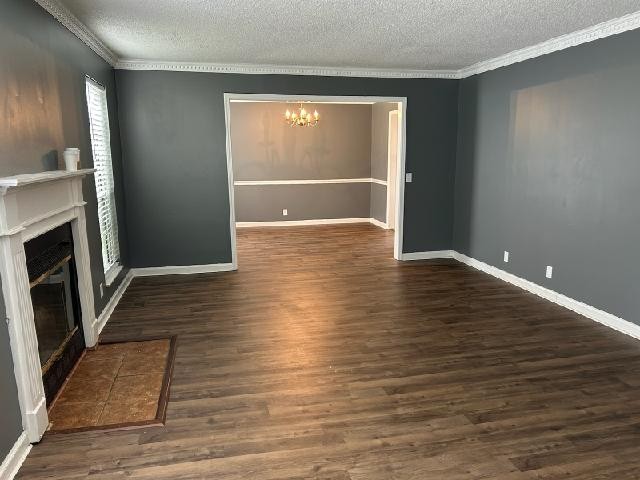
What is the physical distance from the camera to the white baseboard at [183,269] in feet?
19.1

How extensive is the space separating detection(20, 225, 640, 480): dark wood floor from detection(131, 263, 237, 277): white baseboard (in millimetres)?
691

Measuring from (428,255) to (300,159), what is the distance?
3760 millimetres

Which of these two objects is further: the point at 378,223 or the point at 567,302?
the point at 378,223

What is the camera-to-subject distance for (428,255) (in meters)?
6.62

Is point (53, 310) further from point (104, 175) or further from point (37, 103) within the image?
point (104, 175)

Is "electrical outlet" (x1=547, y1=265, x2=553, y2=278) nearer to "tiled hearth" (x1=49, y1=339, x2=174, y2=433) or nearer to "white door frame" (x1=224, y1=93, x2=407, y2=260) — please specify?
"white door frame" (x1=224, y1=93, x2=407, y2=260)

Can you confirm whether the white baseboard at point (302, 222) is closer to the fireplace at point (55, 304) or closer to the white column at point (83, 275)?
the white column at point (83, 275)

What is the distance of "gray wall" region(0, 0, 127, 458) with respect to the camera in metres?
2.39

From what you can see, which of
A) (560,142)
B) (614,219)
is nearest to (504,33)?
(560,142)

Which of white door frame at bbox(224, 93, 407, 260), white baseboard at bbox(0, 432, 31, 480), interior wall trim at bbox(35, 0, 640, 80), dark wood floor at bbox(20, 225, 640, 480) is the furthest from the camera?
white door frame at bbox(224, 93, 407, 260)

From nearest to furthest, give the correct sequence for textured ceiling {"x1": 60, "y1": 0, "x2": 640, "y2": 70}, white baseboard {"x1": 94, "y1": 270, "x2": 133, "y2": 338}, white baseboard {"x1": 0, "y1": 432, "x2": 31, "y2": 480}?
white baseboard {"x1": 0, "y1": 432, "x2": 31, "y2": 480}
textured ceiling {"x1": 60, "y1": 0, "x2": 640, "y2": 70}
white baseboard {"x1": 94, "y1": 270, "x2": 133, "y2": 338}

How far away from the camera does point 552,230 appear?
15.4ft

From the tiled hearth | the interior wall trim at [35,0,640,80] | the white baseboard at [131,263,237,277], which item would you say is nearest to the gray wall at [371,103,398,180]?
the interior wall trim at [35,0,640,80]

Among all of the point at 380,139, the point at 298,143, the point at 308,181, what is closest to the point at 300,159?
the point at 298,143
